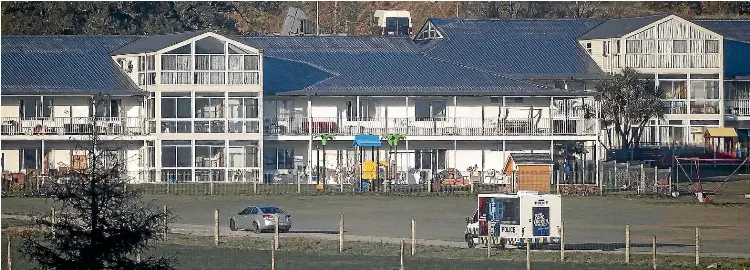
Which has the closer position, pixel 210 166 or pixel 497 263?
pixel 497 263

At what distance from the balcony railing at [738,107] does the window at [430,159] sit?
20371 mm

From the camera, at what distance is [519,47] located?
9506cm

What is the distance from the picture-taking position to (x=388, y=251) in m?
50.1

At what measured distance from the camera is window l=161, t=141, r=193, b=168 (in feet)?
269

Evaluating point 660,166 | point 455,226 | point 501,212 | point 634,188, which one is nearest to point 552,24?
point 660,166

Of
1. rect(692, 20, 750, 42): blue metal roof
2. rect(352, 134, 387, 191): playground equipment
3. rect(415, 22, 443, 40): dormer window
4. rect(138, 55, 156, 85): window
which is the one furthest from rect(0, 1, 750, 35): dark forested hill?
rect(352, 134, 387, 191): playground equipment

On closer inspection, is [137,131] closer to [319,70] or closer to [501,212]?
[319,70]

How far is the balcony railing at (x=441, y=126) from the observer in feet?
274

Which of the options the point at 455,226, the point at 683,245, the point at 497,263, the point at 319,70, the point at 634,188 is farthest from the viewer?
the point at 319,70

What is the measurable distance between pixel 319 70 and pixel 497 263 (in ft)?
138

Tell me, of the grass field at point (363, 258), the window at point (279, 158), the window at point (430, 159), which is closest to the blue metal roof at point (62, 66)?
the window at point (279, 158)

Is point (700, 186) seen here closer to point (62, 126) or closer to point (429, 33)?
point (429, 33)

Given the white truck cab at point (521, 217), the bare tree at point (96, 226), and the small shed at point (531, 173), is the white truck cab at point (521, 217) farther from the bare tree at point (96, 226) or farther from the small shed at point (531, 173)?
the small shed at point (531, 173)

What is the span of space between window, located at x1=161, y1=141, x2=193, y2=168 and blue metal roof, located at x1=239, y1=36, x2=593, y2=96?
210 inches
